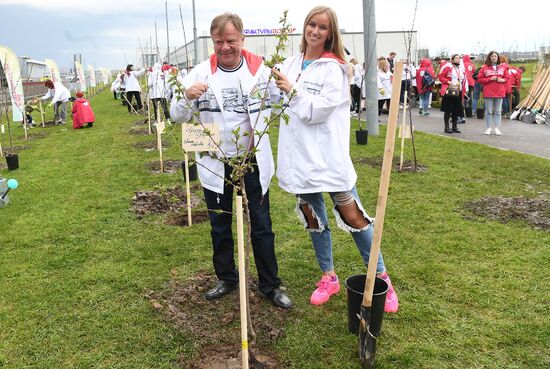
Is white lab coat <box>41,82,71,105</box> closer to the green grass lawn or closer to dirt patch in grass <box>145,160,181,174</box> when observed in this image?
dirt patch in grass <box>145,160,181,174</box>

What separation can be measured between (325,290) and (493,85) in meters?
8.94

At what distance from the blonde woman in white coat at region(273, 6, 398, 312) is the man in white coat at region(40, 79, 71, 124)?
592 inches

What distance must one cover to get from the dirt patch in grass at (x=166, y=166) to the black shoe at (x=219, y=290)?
487 centimetres

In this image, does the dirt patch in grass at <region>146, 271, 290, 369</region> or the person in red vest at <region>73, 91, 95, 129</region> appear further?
the person in red vest at <region>73, 91, 95, 129</region>

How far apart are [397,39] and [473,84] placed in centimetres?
2568

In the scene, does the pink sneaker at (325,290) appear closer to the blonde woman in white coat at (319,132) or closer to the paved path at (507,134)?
the blonde woman in white coat at (319,132)

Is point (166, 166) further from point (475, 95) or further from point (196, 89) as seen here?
point (475, 95)

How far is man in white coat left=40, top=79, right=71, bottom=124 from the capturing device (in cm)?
1595

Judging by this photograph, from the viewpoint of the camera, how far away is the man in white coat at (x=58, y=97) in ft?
52.3

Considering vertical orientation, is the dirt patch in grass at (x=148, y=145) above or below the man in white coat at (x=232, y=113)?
below

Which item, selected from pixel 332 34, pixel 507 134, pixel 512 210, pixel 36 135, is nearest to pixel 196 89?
pixel 332 34

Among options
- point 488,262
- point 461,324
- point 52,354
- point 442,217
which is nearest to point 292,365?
point 461,324

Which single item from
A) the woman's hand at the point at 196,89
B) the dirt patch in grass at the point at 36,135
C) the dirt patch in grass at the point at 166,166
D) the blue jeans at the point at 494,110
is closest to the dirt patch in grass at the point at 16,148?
the dirt patch in grass at the point at 36,135

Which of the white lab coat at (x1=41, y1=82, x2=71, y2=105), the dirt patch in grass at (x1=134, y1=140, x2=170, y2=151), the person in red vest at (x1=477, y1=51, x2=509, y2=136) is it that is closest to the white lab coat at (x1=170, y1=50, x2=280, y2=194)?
the dirt patch in grass at (x1=134, y1=140, x2=170, y2=151)
